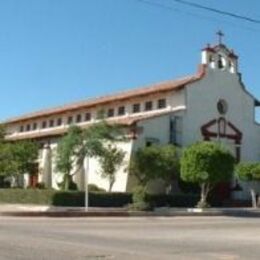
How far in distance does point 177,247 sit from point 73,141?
1099 inches

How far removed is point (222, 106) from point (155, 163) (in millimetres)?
11606

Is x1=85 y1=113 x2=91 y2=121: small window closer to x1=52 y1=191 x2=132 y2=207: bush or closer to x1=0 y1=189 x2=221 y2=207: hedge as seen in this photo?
x1=0 y1=189 x2=221 y2=207: hedge

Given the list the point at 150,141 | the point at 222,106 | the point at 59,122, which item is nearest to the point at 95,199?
the point at 150,141

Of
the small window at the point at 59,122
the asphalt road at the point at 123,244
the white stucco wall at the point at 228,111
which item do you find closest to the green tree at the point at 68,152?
the white stucco wall at the point at 228,111

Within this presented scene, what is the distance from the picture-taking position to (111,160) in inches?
1863

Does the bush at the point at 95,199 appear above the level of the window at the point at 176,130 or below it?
below

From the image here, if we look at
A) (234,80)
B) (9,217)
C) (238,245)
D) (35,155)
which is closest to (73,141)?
(35,155)

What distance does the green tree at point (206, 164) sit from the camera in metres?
43.4

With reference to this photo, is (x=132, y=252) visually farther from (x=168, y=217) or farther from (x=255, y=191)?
(x=255, y=191)

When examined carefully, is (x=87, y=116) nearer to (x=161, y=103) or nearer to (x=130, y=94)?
(x=130, y=94)

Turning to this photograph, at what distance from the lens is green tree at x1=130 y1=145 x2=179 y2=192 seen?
46625 mm

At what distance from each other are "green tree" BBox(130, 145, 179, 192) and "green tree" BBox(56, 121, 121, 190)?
2327 millimetres

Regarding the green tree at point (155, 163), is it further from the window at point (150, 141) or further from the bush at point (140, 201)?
the bush at point (140, 201)

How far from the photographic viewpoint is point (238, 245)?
63.5ft
